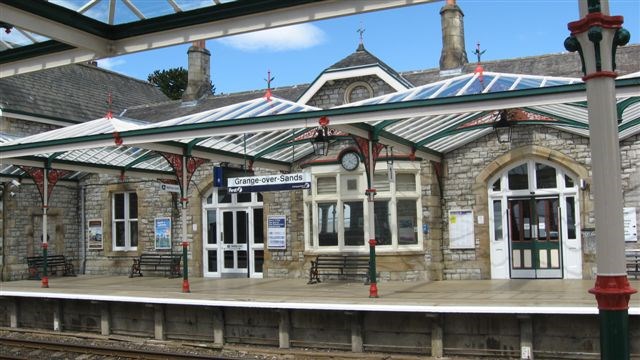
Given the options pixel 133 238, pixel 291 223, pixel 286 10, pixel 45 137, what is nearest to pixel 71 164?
pixel 45 137

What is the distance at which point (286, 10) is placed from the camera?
17.9ft

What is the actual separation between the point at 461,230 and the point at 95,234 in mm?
11318

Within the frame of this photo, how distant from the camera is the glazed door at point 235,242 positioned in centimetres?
1728

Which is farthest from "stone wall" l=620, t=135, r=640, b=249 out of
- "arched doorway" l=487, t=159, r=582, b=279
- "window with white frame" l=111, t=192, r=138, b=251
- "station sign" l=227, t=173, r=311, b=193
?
"window with white frame" l=111, t=192, r=138, b=251

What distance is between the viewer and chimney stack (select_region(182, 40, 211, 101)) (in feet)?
73.0

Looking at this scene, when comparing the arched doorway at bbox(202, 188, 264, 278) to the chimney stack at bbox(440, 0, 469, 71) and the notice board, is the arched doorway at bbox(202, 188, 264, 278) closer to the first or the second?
the notice board

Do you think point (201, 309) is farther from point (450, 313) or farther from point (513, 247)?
point (513, 247)

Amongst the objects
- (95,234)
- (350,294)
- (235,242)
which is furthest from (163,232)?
(350,294)

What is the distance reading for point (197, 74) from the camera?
889 inches

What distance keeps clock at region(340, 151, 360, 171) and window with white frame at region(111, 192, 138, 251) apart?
7.42 meters

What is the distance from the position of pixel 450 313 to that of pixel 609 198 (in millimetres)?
6870

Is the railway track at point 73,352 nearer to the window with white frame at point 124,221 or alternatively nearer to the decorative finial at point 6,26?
the decorative finial at point 6,26

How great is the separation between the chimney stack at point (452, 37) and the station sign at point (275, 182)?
308 inches

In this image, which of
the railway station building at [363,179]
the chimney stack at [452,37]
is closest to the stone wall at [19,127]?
the railway station building at [363,179]
